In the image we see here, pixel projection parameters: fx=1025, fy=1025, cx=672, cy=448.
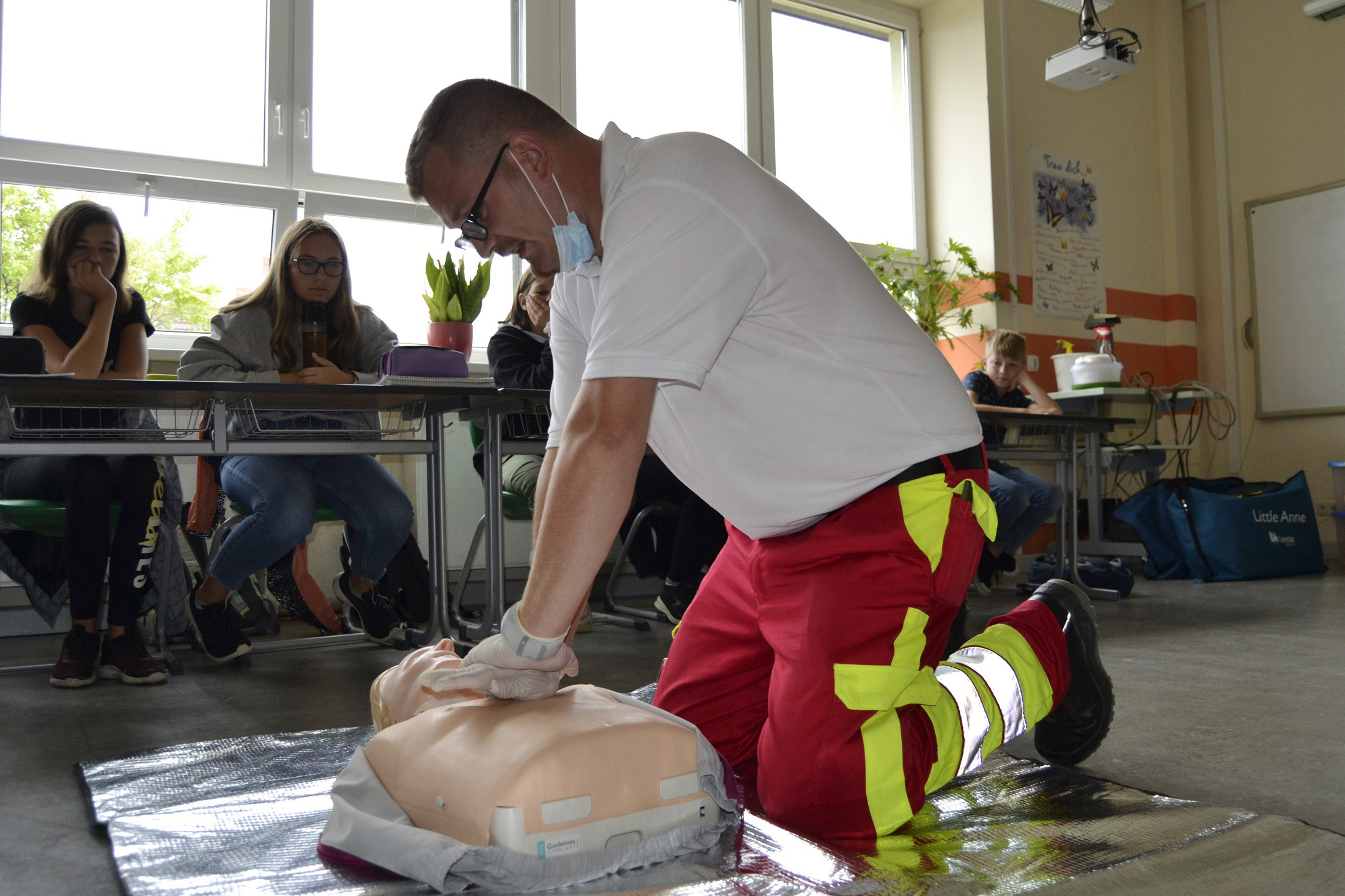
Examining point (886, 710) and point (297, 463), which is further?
point (297, 463)

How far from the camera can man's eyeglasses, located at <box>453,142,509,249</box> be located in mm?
1302

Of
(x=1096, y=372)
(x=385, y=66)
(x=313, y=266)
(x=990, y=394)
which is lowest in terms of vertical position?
(x=990, y=394)

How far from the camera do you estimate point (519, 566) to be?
4.02 m

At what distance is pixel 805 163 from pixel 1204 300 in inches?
107

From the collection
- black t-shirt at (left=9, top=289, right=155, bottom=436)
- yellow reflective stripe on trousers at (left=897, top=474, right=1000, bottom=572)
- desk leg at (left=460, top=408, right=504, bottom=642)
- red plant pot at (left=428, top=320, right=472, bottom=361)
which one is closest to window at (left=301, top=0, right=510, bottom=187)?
red plant pot at (left=428, top=320, right=472, bottom=361)

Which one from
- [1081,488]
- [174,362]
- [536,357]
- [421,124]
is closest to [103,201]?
[174,362]

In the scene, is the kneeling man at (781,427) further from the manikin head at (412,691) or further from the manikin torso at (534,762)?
the manikin head at (412,691)

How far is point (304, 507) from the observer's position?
8.82 ft

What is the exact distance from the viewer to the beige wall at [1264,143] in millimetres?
5656

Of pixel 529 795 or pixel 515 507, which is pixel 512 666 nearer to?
pixel 529 795

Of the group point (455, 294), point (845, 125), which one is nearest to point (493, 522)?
point (455, 294)

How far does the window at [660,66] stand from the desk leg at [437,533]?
7.24 feet

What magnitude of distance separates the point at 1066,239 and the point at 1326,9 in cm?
156

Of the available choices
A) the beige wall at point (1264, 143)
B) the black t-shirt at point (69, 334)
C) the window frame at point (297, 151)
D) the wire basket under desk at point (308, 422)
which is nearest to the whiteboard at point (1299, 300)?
the beige wall at point (1264, 143)
